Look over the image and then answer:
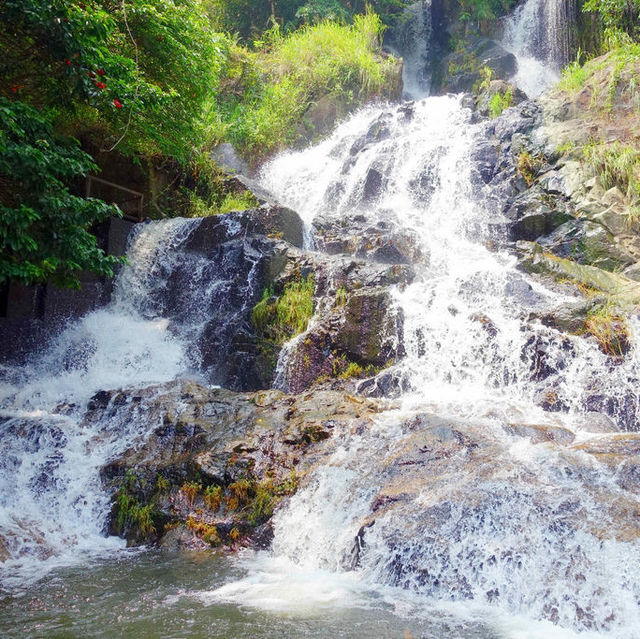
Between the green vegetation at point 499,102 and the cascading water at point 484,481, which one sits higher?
the green vegetation at point 499,102

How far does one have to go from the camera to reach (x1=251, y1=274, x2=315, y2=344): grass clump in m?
9.11

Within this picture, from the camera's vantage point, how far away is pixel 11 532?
5340 millimetres

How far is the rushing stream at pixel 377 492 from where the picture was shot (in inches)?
144

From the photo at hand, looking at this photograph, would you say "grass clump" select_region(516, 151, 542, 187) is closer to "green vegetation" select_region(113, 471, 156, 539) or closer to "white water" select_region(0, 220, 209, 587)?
"white water" select_region(0, 220, 209, 587)

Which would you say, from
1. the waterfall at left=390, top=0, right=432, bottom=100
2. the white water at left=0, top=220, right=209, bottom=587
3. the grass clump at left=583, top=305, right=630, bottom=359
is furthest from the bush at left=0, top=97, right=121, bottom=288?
the waterfall at left=390, top=0, right=432, bottom=100

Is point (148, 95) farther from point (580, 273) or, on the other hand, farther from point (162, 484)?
point (580, 273)

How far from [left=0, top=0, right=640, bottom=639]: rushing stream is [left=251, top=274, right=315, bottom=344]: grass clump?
0.43 metres

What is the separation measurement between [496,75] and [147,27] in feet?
44.7

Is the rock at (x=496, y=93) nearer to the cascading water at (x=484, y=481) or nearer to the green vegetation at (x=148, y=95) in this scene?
the green vegetation at (x=148, y=95)

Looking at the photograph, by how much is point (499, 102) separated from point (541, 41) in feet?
21.0

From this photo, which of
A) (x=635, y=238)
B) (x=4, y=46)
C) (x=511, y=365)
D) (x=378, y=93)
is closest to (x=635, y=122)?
(x=635, y=238)

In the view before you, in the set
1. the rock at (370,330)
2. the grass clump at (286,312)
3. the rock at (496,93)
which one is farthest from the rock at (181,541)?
the rock at (496,93)

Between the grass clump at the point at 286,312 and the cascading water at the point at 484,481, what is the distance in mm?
1602

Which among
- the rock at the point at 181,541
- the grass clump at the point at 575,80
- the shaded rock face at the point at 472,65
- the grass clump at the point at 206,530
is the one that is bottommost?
the rock at the point at 181,541
